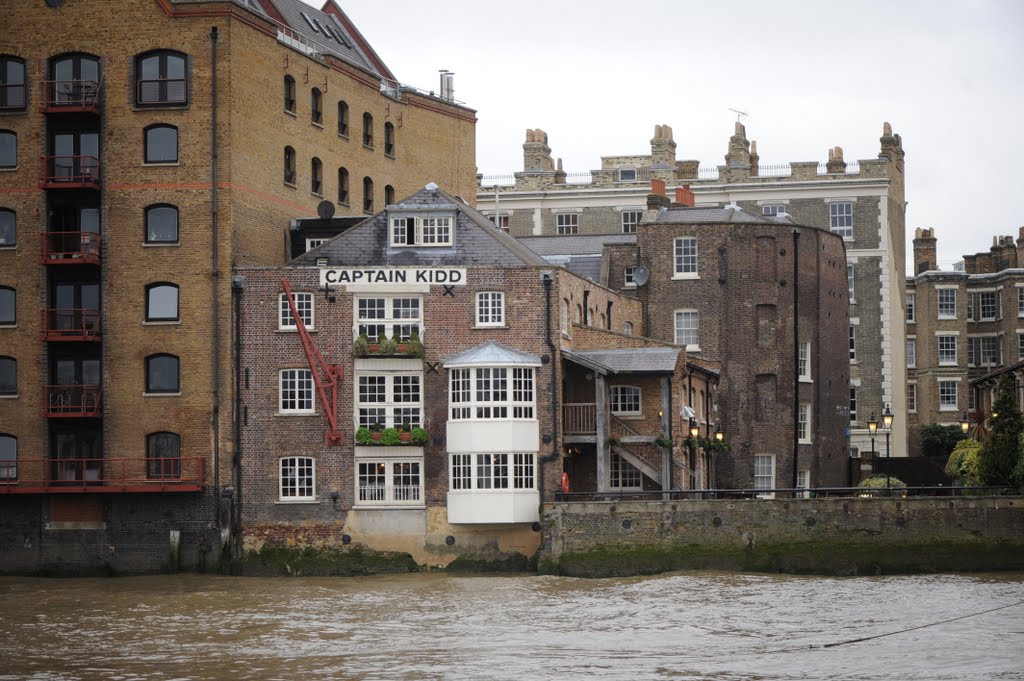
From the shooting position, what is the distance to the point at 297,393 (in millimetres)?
54500

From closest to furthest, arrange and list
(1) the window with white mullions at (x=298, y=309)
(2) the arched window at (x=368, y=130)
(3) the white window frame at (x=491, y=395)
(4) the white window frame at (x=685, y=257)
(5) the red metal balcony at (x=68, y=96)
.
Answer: (3) the white window frame at (x=491, y=395)
(1) the window with white mullions at (x=298, y=309)
(5) the red metal balcony at (x=68, y=96)
(2) the arched window at (x=368, y=130)
(4) the white window frame at (x=685, y=257)

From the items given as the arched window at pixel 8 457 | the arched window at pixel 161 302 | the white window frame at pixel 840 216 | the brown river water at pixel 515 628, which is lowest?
the brown river water at pixel 515 628

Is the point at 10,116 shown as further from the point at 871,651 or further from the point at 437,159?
the point at 871,651

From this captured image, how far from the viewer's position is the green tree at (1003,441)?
54.8 meters

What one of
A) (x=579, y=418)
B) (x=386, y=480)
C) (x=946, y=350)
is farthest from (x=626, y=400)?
(x=946, y=350)

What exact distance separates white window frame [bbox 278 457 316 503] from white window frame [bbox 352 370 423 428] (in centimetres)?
199

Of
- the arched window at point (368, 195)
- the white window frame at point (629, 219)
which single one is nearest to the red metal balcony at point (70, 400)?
the arched window at point (368, 195)

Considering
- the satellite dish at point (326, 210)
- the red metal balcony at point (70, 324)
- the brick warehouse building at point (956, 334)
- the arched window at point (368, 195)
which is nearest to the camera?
the red metal balcony at point (70, 324)

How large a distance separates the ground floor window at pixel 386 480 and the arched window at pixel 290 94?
491 inches

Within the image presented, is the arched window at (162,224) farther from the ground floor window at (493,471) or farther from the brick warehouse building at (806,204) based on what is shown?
the brick warehouse building at (806,204)

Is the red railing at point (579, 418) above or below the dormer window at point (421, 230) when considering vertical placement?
below

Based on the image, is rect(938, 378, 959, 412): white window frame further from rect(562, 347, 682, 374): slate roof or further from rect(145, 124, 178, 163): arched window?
rect(145, 124, 178, 163): arched window

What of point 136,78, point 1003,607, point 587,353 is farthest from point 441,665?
point 136,78

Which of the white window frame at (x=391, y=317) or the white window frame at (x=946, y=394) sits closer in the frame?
the white window frame at (x=391, y=317)
